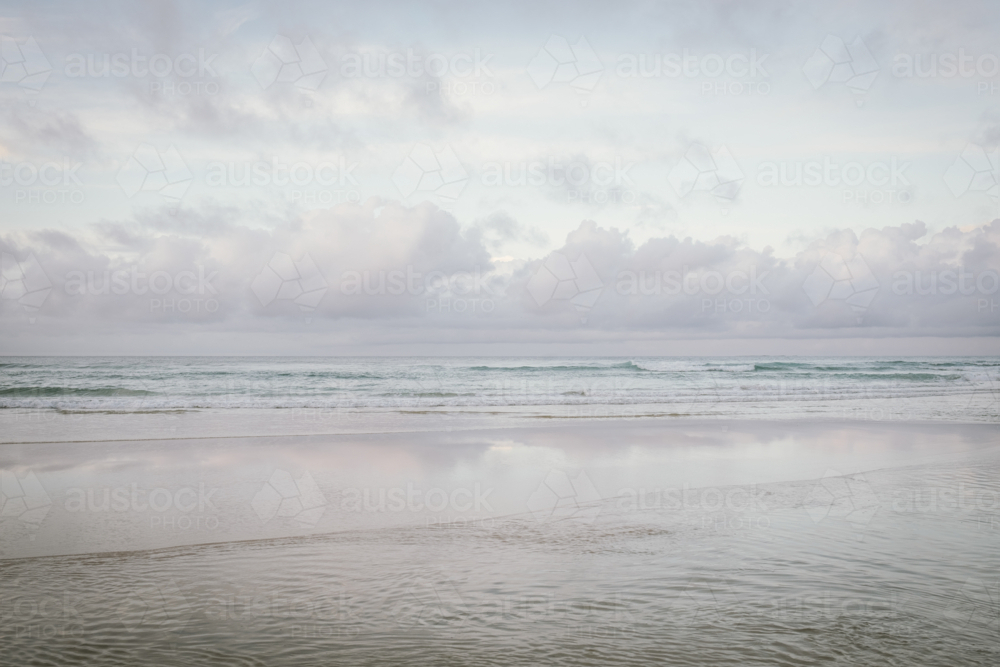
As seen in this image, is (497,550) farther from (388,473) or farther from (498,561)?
(388,473)

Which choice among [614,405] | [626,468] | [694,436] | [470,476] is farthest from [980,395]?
[470,476]

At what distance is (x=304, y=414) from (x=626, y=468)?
1194 cm

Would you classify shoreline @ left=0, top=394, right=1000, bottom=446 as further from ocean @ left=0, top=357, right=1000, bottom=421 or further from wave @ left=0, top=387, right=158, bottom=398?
wave @ left=0, top=387, right=158, bottom=398

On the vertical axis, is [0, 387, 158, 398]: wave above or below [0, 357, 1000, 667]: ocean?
above

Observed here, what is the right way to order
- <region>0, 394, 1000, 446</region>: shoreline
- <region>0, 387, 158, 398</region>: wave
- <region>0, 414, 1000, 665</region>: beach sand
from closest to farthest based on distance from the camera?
<region>0, 414, 1000, 665</region>: beach sand → <region>0, 394, 1000, 446</region>: shoreline → <region>0, 387, 158, 398</region>: wave

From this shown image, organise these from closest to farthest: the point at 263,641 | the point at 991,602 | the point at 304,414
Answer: the point at 263,641 → the point at 991,602 → the point at 304,414

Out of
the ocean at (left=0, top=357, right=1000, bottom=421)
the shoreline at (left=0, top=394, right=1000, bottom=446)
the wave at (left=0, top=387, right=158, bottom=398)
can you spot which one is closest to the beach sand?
the shoreline at (left=0, top=394, right=1000, bottom=446)

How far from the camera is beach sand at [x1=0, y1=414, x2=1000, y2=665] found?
336cm

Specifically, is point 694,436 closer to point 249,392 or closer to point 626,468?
point 626,468

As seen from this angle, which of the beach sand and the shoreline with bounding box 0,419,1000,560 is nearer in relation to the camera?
the beach sand

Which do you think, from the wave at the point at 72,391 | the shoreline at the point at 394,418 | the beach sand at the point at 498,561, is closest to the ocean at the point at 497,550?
the beach sand at the point at 498,561

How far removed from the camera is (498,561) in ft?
15.7

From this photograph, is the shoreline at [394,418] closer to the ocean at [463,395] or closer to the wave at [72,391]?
the ocean at [463,395]

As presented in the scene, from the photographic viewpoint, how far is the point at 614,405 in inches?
876
